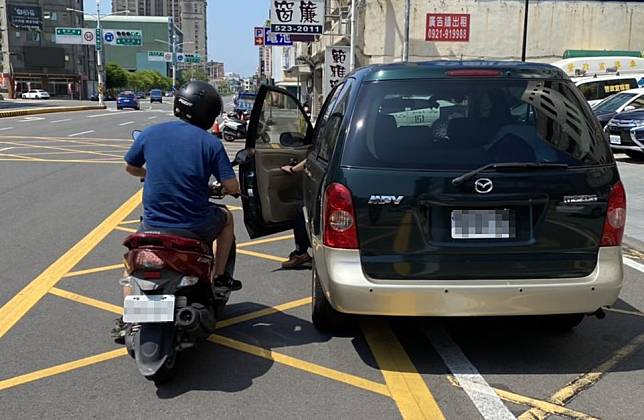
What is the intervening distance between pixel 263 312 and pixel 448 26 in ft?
104

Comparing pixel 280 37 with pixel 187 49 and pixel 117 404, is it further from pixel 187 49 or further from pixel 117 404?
pixel 187 49

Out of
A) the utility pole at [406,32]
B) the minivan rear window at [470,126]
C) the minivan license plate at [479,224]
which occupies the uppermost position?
the utility pole at [406,32]

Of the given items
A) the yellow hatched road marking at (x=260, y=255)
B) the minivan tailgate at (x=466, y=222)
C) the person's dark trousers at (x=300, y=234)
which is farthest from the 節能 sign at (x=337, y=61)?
the minivan tailgate at (x=466, y=222)

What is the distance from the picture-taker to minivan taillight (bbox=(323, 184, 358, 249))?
3842mm

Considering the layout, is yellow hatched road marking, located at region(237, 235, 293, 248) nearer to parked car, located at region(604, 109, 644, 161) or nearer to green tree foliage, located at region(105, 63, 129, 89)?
parked car, located at region(604, 109, 644, 161)

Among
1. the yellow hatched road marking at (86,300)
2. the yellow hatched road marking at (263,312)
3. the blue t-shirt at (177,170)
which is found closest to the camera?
the blue t-shirt at (177,170)

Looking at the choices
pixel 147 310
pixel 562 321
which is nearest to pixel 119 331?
pixel 147 310

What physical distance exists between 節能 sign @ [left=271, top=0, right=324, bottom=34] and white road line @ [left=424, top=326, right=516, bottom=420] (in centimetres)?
2163

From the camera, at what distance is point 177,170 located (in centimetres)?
405

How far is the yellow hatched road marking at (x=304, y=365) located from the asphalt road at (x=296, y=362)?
1 cm

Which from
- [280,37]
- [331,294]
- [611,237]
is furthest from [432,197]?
[280,37]

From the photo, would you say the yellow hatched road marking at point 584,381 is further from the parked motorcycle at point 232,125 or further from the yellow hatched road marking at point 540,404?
the parked motorcycle at point 232,125

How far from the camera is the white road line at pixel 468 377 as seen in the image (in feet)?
11.8

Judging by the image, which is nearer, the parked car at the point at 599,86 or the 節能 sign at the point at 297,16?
the parked car at the point at 599,86
